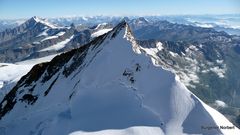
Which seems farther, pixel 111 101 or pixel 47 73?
pixel 47 73

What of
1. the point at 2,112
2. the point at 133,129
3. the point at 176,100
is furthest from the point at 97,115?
the point at 2,112

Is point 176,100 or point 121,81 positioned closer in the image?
point 176,100

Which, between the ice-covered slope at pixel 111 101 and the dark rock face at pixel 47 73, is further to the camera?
the dark rock face at pixel 47 73

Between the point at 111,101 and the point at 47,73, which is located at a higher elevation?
the point at 111,101

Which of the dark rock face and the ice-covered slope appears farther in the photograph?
the dark rock face

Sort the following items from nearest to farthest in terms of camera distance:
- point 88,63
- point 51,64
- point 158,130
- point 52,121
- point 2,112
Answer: point 158,130
point 52,121
point 88,63
point 2,112
point 51,64

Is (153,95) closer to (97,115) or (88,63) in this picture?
(97,115)

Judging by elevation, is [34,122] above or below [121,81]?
below

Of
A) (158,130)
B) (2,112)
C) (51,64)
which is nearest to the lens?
(158,130)
